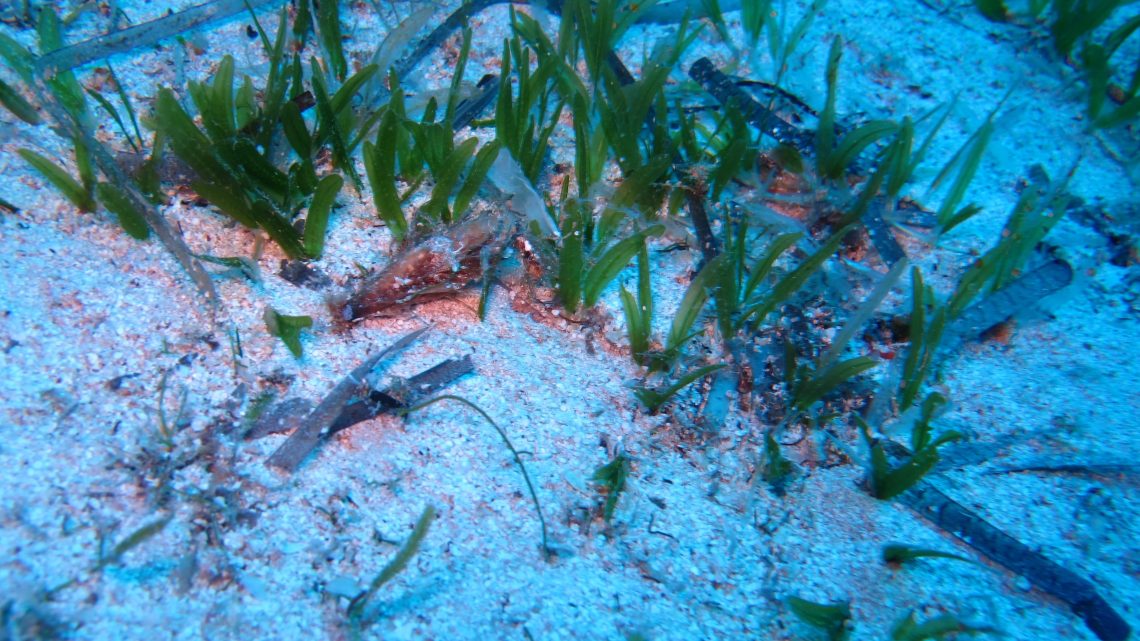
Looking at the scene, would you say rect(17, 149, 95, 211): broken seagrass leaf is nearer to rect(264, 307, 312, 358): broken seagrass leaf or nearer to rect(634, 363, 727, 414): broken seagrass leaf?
rect(264, 307, 312, 358): broken seagrass leaf

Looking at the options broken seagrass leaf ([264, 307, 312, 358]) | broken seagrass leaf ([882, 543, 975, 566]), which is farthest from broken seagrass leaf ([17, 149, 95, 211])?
broken seagrass leaf ([882, 543, 975, 566])

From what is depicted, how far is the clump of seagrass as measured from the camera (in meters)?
2.03

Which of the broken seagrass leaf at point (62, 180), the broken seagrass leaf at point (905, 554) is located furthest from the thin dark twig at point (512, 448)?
the broken seagrass leaf at point (62, 180)

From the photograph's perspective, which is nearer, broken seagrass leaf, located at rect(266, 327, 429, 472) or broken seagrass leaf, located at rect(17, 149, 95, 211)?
broken seagrass leaf, located at rect(266, 327, 429, 472)

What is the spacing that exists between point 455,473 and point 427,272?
72 centimetres

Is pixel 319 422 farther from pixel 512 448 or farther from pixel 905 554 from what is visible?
pixel 905 554

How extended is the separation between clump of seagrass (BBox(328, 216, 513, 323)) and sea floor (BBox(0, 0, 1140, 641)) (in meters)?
0.07

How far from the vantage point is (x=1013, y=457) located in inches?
82.9

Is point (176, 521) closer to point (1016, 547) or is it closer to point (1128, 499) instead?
point (1016, 547)

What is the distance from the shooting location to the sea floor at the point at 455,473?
55.6 inches

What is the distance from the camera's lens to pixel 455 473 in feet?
5.70

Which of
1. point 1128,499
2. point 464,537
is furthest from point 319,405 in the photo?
point 1128,499

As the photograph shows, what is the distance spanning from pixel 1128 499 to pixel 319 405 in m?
2.67

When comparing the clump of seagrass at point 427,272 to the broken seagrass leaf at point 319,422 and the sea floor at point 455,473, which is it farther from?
the broken seagrass leaf at point 319,422
